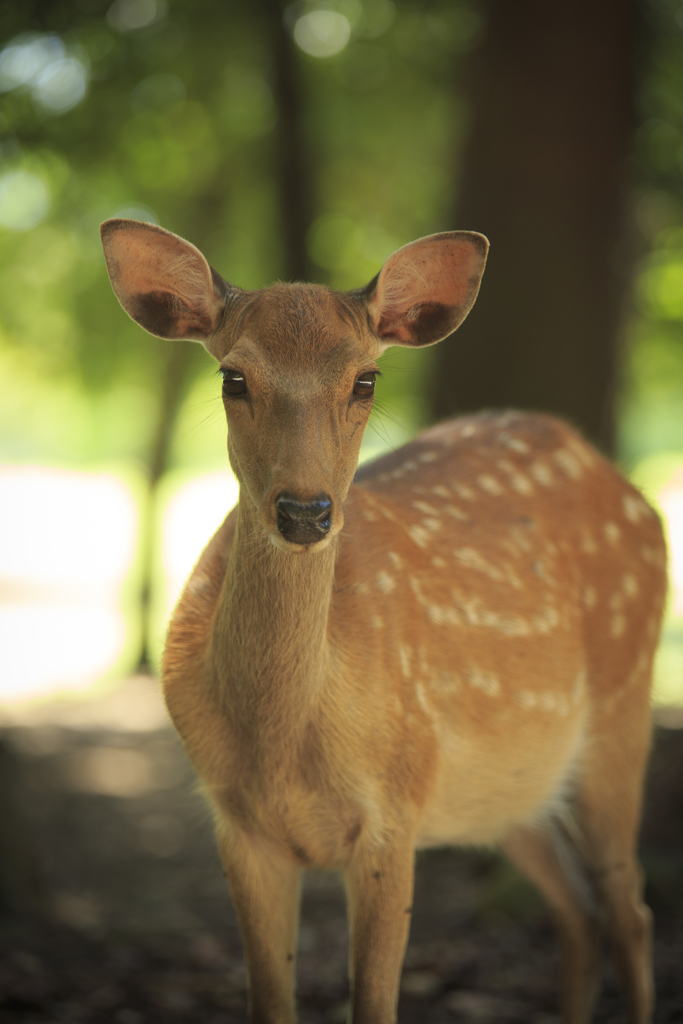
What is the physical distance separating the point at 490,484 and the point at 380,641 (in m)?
0.93

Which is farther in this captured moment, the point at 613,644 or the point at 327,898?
the point at 327,898

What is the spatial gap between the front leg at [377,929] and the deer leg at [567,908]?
1.18 meters

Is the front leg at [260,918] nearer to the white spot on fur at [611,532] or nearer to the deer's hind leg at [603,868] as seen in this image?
the deer's hind leg at [603,868]

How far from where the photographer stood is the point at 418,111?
893 cm

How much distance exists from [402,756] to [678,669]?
10372mm

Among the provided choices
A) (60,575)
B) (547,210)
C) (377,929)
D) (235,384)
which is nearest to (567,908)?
(377,929)

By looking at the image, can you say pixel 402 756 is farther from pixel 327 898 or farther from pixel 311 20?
pixel 311 20

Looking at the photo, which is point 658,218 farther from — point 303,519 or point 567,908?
point 303,519

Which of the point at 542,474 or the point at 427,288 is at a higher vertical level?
the point at 427,288

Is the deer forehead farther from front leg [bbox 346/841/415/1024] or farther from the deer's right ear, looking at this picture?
front leg [bbox 346/841/415/1024]

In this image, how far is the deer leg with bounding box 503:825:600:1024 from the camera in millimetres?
3529

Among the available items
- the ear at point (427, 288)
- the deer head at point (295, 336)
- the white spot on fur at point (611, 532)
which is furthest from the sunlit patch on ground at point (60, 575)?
the ear at point (427, 288)

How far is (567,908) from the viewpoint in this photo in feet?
12.0

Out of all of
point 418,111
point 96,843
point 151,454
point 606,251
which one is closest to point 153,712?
point 151,454
